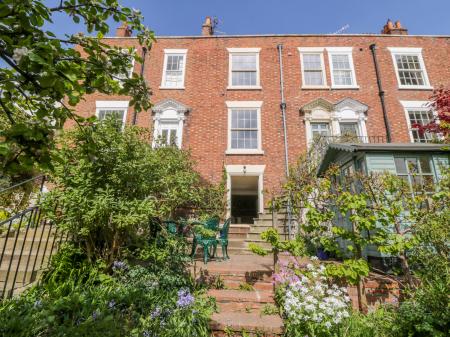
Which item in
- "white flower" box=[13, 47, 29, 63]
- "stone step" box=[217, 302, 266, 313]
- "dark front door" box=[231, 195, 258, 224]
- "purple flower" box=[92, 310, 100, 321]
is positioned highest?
"dark front door" box=[231, 195, 258, 224]

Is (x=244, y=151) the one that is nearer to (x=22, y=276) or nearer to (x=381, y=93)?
(x=381, y=93)

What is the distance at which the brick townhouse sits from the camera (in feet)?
39.4

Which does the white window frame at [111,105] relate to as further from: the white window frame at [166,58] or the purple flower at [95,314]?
the purple flower at [95,314]

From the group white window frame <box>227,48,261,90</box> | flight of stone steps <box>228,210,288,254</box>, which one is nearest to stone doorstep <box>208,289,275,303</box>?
flight of stone steps <box>228,210,288,254</box>

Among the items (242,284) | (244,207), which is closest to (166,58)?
(244,207)

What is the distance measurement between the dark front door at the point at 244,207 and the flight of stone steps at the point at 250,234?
5.35m

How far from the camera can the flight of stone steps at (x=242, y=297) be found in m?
3.86

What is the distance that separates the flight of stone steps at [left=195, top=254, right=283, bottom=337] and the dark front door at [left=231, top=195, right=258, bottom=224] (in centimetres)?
904

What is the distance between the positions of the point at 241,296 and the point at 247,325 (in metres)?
0.83

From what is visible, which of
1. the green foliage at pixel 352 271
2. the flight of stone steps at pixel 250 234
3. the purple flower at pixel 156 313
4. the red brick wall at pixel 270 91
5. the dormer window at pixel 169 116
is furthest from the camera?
the dormer window at pixel 169 116

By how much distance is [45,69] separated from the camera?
153 centimetres

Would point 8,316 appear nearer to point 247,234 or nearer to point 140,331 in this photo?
point 140,331

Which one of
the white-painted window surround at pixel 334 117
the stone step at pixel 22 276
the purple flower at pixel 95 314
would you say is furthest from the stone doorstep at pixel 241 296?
the white-painted window surround at pixel 334 117

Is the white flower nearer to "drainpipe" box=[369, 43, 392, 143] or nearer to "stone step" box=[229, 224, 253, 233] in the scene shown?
"stone step" box=[229, 224, 253, 233]
